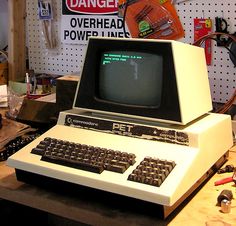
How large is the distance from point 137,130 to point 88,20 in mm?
809

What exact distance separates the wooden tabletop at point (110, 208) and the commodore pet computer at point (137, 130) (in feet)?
0.09

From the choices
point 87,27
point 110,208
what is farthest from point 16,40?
point 110,208

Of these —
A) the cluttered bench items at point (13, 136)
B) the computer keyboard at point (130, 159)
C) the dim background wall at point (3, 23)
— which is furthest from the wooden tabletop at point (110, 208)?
the dim background wall at point (3, 23)

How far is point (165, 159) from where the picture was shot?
2.79 ft

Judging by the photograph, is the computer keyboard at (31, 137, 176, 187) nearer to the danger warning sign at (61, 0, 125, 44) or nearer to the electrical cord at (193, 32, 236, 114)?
the electrical cord at (193, 32, 236, 114)

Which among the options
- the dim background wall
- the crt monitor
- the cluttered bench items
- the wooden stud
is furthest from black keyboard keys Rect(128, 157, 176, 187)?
the dim background wall

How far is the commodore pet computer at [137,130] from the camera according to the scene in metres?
0.81

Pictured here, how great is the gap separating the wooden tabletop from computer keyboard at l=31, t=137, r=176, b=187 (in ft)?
0.25

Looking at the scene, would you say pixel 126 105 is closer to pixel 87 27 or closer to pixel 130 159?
pixel 130 159

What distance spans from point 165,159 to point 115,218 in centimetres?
17

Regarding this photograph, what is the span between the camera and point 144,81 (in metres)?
0.99

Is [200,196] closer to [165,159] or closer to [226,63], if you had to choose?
[165,159]

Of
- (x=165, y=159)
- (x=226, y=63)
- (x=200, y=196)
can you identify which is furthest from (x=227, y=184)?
(x=226, y=63)

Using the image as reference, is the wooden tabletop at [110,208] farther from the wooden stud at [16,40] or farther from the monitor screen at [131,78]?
the wooden stud at [16,40]
